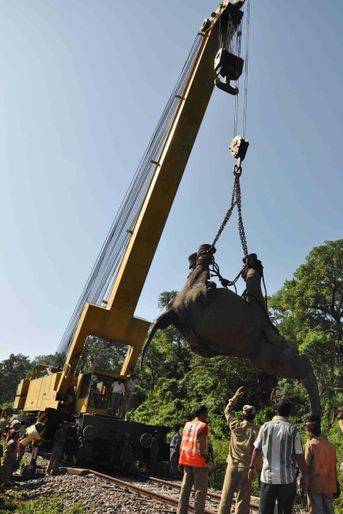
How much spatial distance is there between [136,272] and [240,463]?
679 centimetres

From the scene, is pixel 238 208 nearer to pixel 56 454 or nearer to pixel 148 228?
pixel 148 228

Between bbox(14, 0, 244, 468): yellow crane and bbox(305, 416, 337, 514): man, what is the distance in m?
7.09

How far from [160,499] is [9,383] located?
6371cm

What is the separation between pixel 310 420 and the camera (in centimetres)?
464

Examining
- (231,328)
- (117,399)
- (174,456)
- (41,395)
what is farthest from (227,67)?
(41,395)

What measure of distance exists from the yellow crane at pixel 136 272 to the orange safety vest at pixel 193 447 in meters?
5.75

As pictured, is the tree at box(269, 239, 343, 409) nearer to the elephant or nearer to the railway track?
the railway track

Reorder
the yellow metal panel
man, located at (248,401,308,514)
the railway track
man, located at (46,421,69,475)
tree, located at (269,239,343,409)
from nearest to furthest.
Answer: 1. man, located at (248,401,308,514)
2. the railway track
3. man, located at (46,421,69,475)
4. the yellow metal panel
5. tree, located at (269,239,343,409)

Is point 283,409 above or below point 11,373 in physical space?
below

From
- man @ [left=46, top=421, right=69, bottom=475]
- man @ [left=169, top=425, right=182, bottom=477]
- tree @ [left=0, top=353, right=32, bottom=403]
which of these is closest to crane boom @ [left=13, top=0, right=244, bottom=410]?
man @ [left=46, top=421, right=69, bottom=475]

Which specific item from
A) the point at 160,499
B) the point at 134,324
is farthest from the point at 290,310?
the point at 160,499

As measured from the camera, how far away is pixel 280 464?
408 cm

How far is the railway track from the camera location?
24.0 ft

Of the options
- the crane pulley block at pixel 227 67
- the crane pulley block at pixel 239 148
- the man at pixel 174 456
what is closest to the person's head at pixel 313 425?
the crane pulley block at pixel 239 148
